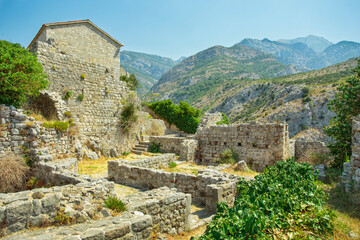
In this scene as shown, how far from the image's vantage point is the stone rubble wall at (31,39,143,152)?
454 inches

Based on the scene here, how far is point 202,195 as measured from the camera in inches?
266

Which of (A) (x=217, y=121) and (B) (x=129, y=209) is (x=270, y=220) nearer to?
(B) (x=129, y=209)

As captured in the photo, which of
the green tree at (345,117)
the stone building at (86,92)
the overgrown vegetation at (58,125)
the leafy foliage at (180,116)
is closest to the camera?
the overgrown vegetation at (58,125)

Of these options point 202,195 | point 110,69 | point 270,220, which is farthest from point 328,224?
point 110,69

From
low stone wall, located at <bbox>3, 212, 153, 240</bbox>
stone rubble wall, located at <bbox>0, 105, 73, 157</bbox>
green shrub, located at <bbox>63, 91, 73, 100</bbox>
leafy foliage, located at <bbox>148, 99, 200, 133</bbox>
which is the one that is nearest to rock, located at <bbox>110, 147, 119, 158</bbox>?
green shrub, located at <bbox>63, 91, 73, 100</bbox>

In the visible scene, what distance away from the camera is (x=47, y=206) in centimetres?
392

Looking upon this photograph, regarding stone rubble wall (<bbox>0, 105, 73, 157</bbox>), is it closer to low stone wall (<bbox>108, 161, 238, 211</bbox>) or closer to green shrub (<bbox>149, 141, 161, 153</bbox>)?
low stone wall (<bbox>108, 161, 238, 211</bbox>)

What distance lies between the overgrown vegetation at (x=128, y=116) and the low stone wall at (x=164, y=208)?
9.53m

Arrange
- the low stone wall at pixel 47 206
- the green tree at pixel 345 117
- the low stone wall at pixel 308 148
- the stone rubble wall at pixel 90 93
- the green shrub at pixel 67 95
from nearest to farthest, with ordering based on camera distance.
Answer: the low stone wall at pixel 47 206
the green tree at pixel 345 117
the stone rubble wall at pixel 90 93
the green shrub at pixel 67 95
the low stone wall at pixel 308 148

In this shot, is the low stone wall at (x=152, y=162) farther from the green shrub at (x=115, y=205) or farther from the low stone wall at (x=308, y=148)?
the low stone wall at (x=308, y=148)

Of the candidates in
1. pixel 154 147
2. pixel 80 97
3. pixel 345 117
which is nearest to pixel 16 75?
pixel 80 97

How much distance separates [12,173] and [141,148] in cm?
842

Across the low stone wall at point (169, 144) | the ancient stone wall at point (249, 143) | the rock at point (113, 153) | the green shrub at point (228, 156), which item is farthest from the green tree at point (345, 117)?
the rock at point (113, 153)

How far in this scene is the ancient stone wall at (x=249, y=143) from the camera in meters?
11.6
